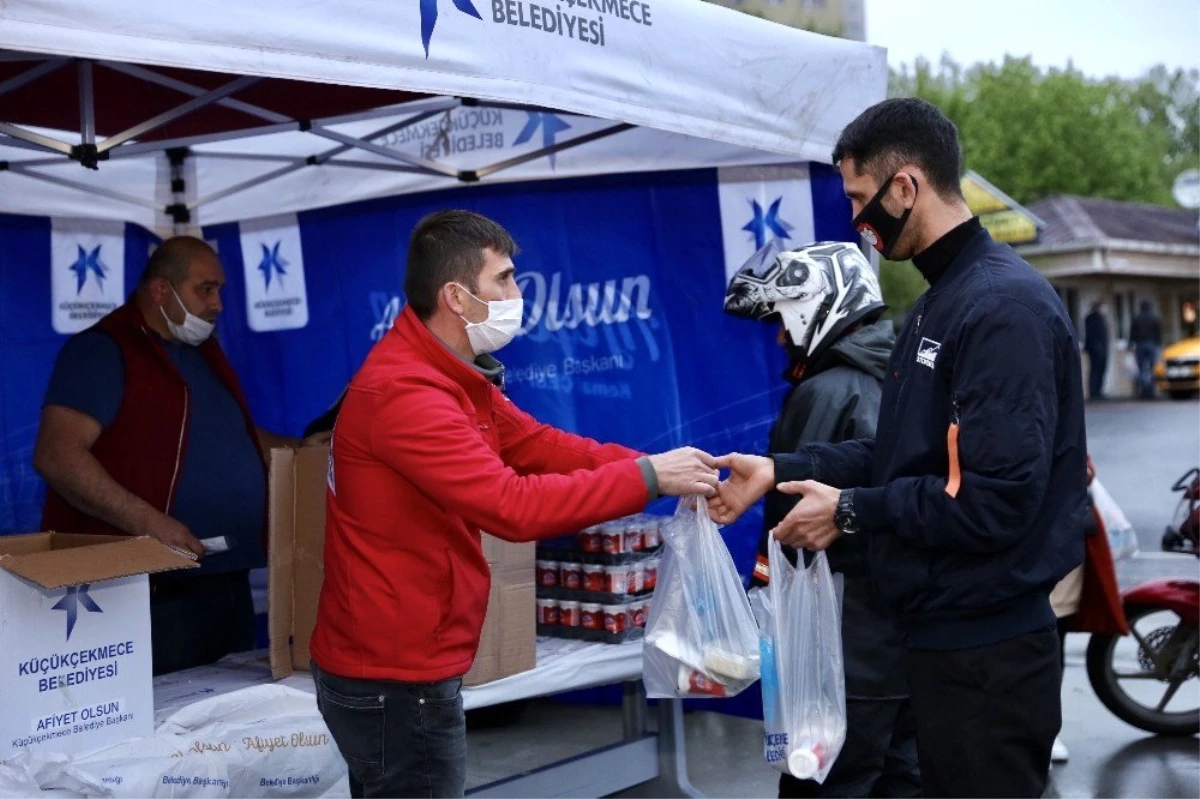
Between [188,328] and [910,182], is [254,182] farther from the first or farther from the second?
[910,182]

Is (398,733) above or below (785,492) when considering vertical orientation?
below

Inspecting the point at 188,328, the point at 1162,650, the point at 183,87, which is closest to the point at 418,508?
the point at 188,328

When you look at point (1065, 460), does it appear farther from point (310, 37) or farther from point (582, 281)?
point (582, 281)

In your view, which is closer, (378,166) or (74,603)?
→ (74,603)

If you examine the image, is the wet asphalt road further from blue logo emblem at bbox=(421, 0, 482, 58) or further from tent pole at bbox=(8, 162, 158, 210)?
tent pole at bbox=(8, 162, 158, 210)

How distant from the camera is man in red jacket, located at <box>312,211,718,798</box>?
103 inches

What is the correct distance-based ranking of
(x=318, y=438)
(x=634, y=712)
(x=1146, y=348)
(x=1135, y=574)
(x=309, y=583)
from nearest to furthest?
(x=309, y=583), (x=318, y=438), (x=634, y=712), (x=1135, y=574), (x=1146, y=348)

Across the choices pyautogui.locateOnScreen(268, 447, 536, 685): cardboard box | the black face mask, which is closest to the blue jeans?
pyautogui.locateOnScreen(268, 447, 536, 685): cardboard box

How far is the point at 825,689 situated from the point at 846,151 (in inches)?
49.4

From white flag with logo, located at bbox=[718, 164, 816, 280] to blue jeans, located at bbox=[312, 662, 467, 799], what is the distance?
2784mm

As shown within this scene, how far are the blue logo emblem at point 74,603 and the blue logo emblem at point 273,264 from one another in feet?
10.6

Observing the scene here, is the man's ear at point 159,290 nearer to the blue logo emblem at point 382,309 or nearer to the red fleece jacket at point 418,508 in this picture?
the blue logo emblem at point 382,309

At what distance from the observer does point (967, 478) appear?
2346mm

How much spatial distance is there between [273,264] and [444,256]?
12.1 feet
